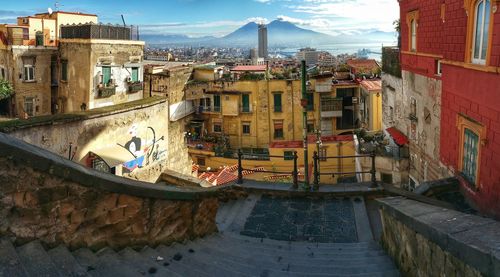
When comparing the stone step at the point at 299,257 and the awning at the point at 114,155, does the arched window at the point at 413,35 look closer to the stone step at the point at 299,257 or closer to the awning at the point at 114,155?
the awning at the point at 114,155

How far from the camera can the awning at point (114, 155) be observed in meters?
13.6

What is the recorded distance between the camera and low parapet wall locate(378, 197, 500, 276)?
12.9 ft

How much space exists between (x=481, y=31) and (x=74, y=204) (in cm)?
941

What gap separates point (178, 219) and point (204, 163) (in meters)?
33.3

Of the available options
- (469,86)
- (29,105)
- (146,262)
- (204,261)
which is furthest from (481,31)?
(29,105)

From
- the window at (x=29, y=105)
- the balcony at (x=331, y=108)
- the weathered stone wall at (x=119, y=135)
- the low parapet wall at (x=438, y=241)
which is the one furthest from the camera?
the balcony at (x=331, y=108)

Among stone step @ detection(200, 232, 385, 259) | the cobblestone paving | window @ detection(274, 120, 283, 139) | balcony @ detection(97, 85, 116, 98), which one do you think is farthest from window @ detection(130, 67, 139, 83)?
stone step @ detection(200, 232, 385, 259)

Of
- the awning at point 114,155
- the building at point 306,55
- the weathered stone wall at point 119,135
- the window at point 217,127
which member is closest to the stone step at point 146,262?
the building at point 306,55

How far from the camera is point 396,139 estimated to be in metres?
18.4

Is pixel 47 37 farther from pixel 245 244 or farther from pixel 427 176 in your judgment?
pixel 245 244

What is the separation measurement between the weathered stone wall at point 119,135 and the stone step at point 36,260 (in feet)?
24.9

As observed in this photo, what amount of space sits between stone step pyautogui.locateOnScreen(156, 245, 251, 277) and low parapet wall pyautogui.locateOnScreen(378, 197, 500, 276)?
210 cm

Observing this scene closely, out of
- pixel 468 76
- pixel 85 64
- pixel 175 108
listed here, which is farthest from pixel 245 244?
pixel 175 108

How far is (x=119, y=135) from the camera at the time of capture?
14.6 metres
